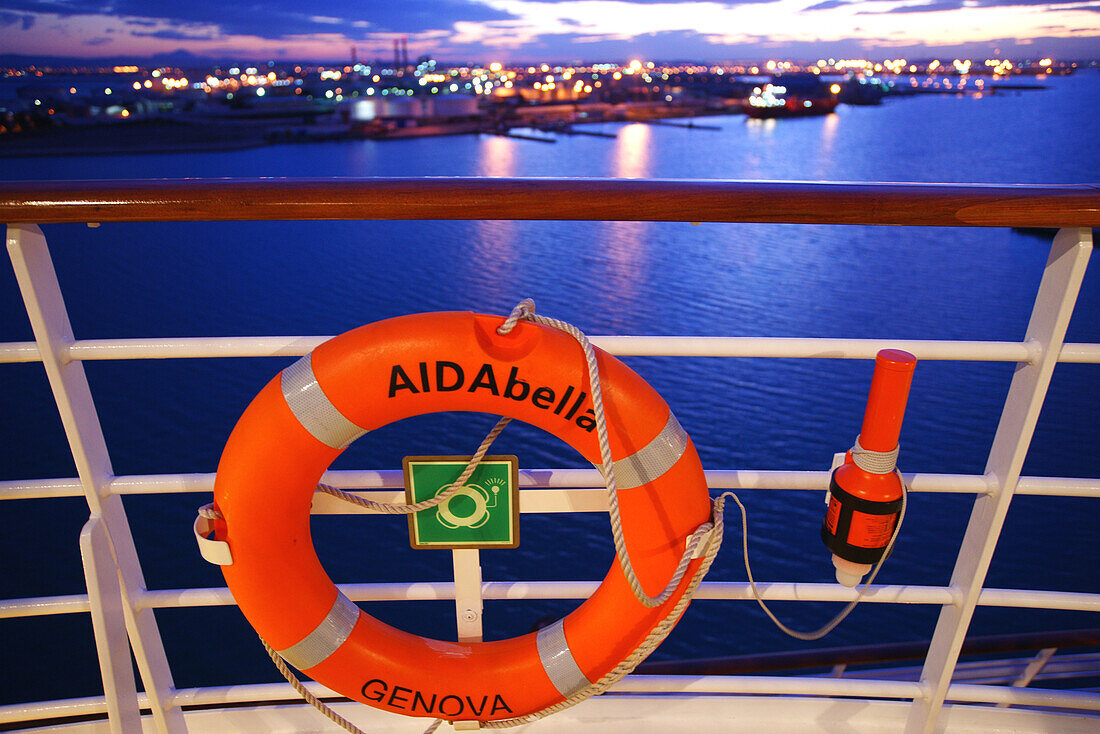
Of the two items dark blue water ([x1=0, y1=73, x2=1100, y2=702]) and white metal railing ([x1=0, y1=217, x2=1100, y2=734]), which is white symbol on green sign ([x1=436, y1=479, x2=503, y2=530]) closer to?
white metal railing ([x1=0, y1=217, x2=1100, y2=734])

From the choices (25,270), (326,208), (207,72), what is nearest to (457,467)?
(326,208)

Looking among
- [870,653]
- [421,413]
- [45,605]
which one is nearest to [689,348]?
[421,413]

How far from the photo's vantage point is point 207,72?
4666 centimetres

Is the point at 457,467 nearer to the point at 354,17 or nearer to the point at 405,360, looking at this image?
the point at 405,360

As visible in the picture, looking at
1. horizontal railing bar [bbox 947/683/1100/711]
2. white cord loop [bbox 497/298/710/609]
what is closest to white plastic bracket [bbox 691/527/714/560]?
white cord loop [bbox 497/298/710/609]

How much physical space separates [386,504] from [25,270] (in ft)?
1.50

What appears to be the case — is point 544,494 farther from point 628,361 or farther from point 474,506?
point 628,361

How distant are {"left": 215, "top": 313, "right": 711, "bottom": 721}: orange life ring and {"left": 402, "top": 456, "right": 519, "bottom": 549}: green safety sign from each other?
0.07m

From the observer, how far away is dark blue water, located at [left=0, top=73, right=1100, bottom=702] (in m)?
→ 7.29

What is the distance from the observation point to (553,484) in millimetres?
897

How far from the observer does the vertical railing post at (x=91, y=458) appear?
758 mm

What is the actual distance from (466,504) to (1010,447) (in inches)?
25.3

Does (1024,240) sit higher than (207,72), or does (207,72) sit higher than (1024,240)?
(207,72)

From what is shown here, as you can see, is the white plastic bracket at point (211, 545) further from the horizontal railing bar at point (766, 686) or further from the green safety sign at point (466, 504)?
the horizontal railing bar at point (766, 686)
